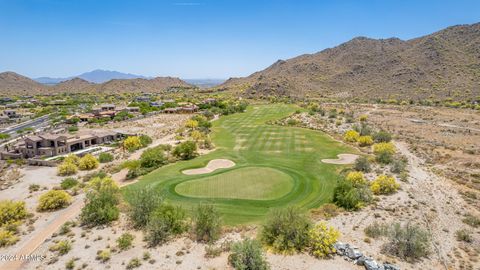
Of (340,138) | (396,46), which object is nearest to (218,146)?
A: (340,138)

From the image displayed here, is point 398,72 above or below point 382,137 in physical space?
above

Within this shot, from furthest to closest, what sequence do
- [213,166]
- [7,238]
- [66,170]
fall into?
[213,166] → [66,170] → [7,238]

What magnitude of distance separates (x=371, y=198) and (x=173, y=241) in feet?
58.2

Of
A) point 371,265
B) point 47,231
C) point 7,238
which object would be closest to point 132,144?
point 47,231

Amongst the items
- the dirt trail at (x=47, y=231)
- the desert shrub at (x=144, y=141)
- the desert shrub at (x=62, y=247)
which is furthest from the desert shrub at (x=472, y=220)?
the desert shrub at (x=144, y=141)

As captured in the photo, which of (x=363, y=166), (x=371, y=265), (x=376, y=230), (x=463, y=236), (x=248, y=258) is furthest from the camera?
(x=363, y=166)

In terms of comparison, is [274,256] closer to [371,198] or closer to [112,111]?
[371,198]

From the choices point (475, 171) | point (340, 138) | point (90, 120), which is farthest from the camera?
point (90, 120)

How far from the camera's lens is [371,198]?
2708 cm

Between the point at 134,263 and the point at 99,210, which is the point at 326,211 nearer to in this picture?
Answer: the point at 134,263

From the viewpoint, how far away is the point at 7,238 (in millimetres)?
21562

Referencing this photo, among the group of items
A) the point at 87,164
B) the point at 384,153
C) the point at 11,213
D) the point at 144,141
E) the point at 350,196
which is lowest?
the point at 87,164

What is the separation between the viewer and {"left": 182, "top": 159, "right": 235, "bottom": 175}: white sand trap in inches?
1527

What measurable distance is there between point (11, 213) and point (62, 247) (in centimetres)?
899
